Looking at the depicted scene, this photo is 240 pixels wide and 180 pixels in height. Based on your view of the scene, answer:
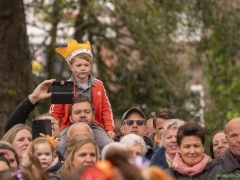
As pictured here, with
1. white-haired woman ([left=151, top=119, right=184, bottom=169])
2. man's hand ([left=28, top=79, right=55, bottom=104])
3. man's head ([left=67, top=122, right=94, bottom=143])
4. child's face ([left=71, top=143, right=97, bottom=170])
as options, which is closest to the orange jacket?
man's hand ([left=28, top=79, right=55, bottom=104])

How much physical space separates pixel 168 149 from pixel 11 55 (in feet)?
15.0

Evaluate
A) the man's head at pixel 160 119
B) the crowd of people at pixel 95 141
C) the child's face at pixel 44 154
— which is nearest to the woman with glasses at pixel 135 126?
the crowd of people at pixel 95 141

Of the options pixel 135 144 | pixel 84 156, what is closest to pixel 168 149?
pixel 135 144

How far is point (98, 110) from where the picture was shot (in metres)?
10.7

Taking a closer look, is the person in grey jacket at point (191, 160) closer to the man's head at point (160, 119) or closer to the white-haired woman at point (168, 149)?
the white-haired woman at point (168, 149)

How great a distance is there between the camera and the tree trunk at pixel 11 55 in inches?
537

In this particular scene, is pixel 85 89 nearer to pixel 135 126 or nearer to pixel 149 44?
pixel 135 126

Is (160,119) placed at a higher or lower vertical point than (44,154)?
higher

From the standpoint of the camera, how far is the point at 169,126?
1011cm

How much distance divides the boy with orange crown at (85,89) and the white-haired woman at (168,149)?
68cm

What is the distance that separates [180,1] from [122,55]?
271cm

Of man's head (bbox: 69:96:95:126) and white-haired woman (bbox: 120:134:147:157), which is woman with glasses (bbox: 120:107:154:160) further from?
white-haired woman (bbox: 120:134:147:157)

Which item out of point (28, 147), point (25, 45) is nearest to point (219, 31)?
point (25, 45)

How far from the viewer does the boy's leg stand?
1002 centimetres
